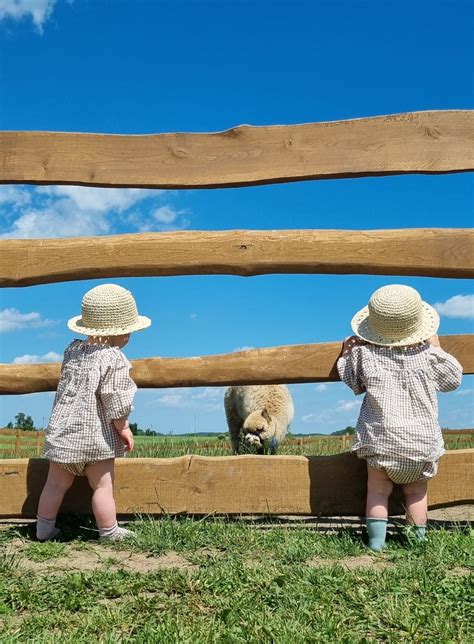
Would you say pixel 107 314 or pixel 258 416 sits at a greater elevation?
pixel 107 314

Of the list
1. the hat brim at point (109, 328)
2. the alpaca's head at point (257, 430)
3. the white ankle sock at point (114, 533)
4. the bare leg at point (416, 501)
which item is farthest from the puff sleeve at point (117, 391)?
the alpaca's head at point (257, 430)

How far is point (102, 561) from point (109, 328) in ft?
4.73

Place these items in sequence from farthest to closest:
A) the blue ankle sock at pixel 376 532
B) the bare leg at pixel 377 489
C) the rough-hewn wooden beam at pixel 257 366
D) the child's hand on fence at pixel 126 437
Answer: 1. the rough-hewn wooden beam at pixel 257 366
2. the child's hand on fence at pixel 126 437
3. the bare leg at pixel 377 489
4. the blue ankle sock at pixel 376 532

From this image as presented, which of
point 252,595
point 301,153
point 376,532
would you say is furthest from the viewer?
point 301,153

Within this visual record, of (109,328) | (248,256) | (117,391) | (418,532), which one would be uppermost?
(248,256)

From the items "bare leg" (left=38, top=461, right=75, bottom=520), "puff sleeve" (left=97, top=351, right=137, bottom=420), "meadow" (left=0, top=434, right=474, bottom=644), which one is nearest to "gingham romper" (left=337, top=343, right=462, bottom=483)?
"meadow" (left=0, top=434, right=474, bottom=644)

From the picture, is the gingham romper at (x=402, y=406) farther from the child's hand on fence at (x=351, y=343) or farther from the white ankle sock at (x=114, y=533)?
the white ankle sock at (x=114, y=533)

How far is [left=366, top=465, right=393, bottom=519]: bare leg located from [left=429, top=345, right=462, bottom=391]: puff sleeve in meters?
0.64

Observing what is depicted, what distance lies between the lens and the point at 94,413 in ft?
15.0

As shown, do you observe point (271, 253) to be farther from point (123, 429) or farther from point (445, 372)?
point (123, 429)

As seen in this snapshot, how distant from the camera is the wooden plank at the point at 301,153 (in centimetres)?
510

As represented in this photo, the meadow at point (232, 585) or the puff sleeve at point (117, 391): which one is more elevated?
the puff sleeve at point (117, 391)

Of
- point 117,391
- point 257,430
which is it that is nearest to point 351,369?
point 117,391

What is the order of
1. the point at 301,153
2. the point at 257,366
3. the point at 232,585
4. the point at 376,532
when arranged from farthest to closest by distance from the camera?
the point at 301,153, the point at 257,366, the point at 376,532, the point at 232,585
